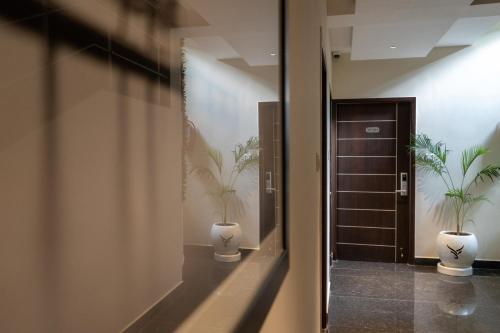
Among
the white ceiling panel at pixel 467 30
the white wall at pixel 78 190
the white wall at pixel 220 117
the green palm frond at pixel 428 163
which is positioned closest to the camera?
the white wall at pixel 78 190

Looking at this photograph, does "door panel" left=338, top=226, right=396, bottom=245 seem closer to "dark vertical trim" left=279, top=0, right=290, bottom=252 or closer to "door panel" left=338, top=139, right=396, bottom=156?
"door panel" left=338, top=139, right=396, bottom=156

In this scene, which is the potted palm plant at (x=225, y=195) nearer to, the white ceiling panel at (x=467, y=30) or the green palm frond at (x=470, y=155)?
the white ceiling panel at (x=467, y=30)

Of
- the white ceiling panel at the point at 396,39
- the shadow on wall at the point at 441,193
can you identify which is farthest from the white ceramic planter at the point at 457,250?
the white ceiling panel at the point at 396,39

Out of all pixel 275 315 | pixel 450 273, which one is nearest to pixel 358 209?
pixel 450 273

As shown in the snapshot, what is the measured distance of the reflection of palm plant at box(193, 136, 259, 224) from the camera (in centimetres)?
55

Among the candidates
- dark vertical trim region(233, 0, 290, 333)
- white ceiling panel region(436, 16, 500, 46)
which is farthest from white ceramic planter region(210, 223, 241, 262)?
white ceiling panel region(436, 16, 500, 46)

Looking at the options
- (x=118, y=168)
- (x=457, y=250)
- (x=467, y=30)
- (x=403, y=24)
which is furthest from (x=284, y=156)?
(x=457, y=250)

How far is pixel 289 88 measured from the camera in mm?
1155

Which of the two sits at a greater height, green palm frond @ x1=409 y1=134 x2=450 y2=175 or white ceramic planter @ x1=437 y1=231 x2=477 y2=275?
green palm frond @ x1=409 y1=134 x2=450 y2=175

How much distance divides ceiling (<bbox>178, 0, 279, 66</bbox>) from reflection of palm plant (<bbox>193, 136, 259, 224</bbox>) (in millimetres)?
160

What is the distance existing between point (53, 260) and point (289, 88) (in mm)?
963

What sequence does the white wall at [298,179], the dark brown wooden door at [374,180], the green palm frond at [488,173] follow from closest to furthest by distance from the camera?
the white wall at [298,179] → the green palm frond at [488,173] → the dark brown wooden door at [374,180]

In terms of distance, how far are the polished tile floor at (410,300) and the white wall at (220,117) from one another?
3022mm

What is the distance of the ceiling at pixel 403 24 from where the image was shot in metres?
3.03
